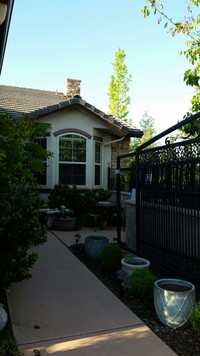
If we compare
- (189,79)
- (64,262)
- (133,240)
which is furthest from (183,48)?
(64,262)

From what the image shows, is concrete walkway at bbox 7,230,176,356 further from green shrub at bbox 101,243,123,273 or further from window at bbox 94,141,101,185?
window at bbox 94,141,101,185

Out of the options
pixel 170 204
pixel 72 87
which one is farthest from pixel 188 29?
pixel 72 87

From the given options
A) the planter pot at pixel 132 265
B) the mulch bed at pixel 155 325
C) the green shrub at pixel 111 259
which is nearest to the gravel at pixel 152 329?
the mulch bed at pixel 155 325

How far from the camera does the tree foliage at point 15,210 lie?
3.41 metres

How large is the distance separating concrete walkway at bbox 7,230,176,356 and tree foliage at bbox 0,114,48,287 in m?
0.52

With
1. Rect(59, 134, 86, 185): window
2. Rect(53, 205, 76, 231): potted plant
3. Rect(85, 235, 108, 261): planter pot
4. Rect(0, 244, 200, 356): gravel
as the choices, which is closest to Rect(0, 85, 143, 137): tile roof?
Rect(59, 134, 86, 185): window

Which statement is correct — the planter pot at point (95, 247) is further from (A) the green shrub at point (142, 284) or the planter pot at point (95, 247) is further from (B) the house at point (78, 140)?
(B) the house at point (78, 140)

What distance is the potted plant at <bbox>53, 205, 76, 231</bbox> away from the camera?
8641 mm

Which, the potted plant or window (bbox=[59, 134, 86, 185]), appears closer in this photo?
the potted plant

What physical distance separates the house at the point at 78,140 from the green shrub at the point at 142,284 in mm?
6609

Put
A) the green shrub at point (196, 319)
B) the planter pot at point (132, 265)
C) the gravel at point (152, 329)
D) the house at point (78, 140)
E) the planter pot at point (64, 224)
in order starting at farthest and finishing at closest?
the house at point (78, 140) → the planter pot at point (64, 224) → the planter pot at point (132, 265) → the green shrub at point (196, 319) → the gravel at point (152, 329)

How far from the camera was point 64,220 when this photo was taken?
28.3ft

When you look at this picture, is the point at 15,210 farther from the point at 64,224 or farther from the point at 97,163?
the point at 97,163

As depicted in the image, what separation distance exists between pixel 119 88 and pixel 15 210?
28196 millimetres
